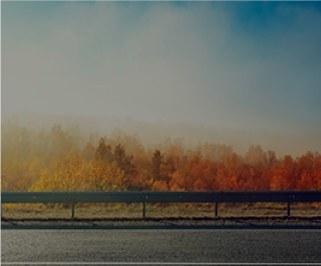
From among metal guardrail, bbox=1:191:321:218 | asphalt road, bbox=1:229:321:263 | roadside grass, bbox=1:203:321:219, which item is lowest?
asphalt road, bbox=1:229:321:263

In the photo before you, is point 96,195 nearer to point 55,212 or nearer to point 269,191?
point 55,212

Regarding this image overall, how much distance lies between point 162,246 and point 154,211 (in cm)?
762

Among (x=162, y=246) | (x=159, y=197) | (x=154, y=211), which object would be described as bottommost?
(x=162, y=246)

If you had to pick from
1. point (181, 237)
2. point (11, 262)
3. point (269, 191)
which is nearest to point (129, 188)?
point (269, 191)

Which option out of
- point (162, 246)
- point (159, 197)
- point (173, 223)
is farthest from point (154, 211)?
point (162, 246)

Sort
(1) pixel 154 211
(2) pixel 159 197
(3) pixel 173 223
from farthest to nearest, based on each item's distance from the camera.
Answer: (1) pixel 154 211 < (2) pixel 159 197 < (3) pixel 173 223

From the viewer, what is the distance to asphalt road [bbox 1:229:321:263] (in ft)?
35.6

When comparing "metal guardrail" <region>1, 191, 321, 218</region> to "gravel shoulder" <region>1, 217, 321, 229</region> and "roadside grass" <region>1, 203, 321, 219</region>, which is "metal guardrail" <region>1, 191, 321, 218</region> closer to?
"roadside grass" <region>1, 203, 321, 219</region>

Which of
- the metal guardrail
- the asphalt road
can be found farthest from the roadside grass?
the asphalt road

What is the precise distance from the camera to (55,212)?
773 inches

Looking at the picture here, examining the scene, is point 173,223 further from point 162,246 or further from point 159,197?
point 162,246

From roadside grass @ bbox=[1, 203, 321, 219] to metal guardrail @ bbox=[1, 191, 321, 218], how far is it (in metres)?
0.43

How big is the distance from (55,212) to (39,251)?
8.12 metres

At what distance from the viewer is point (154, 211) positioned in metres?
19.8
